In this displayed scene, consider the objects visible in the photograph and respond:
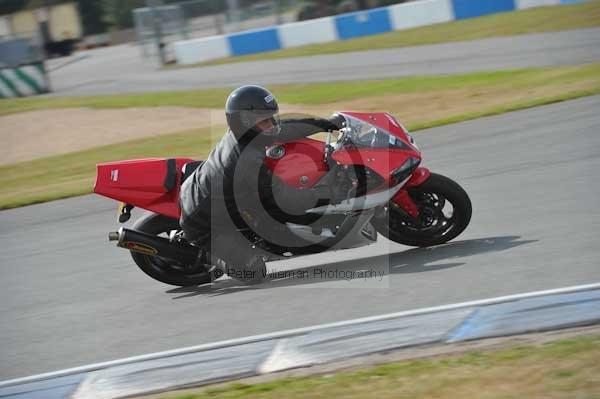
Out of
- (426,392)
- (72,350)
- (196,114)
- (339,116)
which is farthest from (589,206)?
(196,114)

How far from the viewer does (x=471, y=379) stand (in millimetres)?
Answer: 4129

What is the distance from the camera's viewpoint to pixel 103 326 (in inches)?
244

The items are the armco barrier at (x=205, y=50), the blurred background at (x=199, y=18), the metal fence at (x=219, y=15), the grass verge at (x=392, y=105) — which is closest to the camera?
the grass verge at (x=392, y=105)

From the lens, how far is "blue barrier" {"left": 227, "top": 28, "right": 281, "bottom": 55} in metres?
27.3

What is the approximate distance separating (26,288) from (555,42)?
46.1ft

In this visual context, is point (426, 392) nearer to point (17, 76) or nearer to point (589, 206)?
point (589, 206)

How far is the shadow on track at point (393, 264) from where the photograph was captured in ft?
20.7

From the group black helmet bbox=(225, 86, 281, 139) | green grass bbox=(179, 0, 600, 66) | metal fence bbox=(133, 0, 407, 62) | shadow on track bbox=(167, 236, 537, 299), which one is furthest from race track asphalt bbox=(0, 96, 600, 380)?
metal fence bbox=(133, 0, 407, 62)

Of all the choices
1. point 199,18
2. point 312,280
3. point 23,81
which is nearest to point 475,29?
point 199,18

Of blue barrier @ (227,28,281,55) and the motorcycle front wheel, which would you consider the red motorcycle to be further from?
blue barrier @ (227,28,281,55)

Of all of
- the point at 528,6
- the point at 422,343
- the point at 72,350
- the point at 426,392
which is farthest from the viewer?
the point at 528,6

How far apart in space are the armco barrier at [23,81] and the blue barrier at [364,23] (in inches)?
356

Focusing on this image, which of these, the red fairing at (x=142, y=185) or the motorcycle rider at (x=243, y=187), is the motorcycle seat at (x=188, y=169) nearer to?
the red fairing at (x=142, y=185)

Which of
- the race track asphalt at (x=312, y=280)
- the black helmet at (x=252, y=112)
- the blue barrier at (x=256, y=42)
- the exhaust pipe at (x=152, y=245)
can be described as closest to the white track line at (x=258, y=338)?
the race track asphalt at (x=312, y=280)
